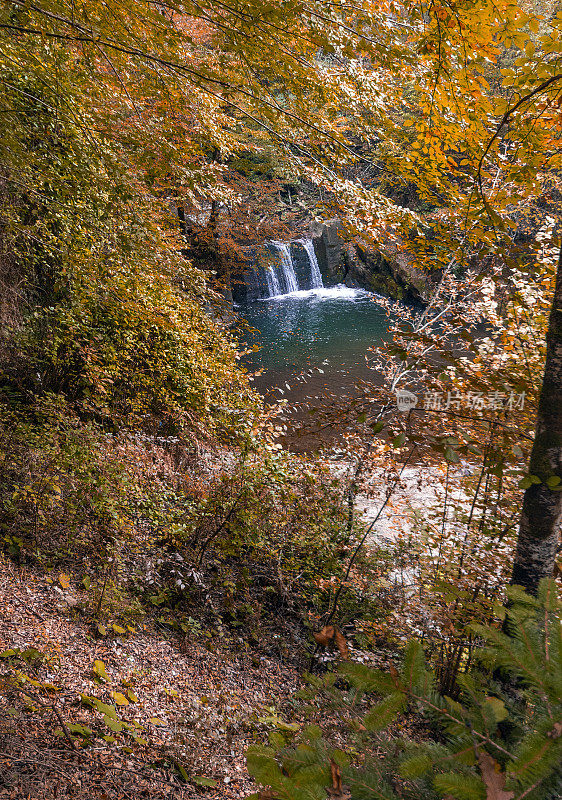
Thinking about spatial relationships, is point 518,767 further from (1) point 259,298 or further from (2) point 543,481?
(1) point 259,298

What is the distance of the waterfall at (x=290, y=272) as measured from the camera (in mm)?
21828

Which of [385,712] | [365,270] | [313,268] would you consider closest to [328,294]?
[313,268]

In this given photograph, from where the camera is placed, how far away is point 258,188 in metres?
14.8

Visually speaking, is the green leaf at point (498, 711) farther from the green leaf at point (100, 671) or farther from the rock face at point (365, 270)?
the rock face at point (365, 270)

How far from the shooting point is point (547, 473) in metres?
2.11

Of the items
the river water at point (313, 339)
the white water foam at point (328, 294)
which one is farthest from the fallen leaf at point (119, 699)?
the white water foam at point (328, 294)

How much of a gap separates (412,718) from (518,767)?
10.5 feet

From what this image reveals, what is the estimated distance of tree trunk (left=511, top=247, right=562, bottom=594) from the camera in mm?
2092

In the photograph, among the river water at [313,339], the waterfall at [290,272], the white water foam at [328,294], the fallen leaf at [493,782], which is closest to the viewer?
the fallen leaf at [493,782]

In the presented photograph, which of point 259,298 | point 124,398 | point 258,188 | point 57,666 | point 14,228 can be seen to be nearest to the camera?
point 57,666

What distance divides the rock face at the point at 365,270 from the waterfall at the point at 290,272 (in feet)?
2.11

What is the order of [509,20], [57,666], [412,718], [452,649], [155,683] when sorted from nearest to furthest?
[509,20], [57,666], [155,683], [412,718], [452,649]

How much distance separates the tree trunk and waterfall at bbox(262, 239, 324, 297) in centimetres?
1961

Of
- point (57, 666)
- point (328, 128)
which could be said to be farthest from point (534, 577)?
point (328, 128)
